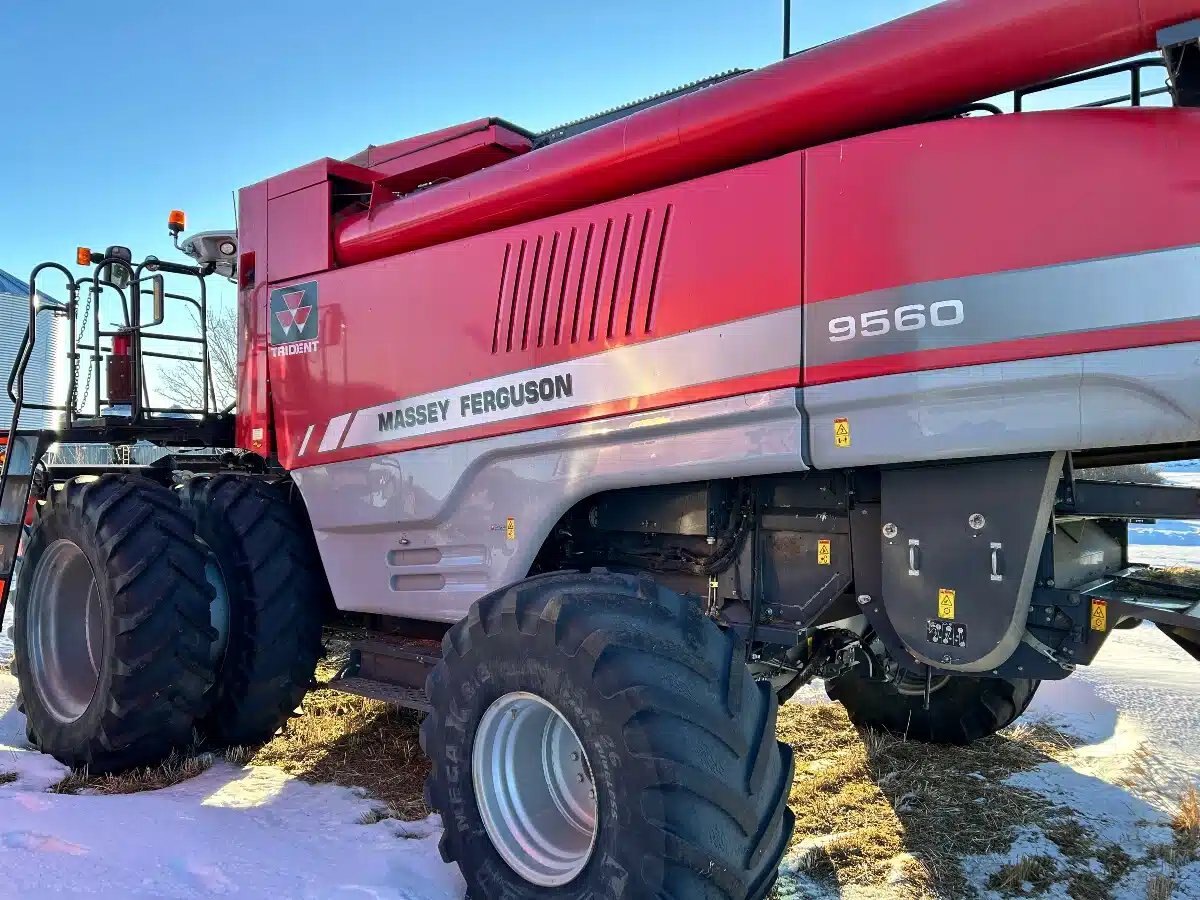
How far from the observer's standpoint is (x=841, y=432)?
259cm

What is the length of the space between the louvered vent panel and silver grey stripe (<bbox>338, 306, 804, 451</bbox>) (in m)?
0.10

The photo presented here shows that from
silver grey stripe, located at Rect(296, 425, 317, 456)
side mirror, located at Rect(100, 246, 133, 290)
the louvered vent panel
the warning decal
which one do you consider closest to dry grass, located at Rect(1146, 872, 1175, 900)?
the warning decal

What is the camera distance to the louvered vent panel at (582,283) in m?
3.01

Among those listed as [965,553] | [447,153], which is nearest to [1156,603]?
[965,553]

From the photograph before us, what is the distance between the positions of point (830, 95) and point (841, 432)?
1.02m

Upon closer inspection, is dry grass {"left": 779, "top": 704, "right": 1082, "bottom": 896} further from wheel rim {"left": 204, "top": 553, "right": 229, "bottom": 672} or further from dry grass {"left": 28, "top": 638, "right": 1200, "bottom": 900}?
wheel rim {"left": 204, "top": 553, "right": 229, "bottom": 672}

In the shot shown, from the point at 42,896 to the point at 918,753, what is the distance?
12.3ft

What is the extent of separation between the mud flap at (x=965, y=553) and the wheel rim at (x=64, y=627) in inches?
152

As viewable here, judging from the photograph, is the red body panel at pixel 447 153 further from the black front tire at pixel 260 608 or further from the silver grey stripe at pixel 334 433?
the black front tire at pixel 260 608

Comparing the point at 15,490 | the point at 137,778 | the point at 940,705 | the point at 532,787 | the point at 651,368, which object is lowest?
the point at 137,778

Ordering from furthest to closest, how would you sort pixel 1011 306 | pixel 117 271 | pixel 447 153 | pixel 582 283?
pixel 117 271
pixel 447 153
pixel 582 283
pixel 1011 306

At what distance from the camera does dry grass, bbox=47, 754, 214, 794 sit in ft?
12.7

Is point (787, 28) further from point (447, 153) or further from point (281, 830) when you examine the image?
point (281, 830)

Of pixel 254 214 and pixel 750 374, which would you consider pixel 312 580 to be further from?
pixel 750 374
